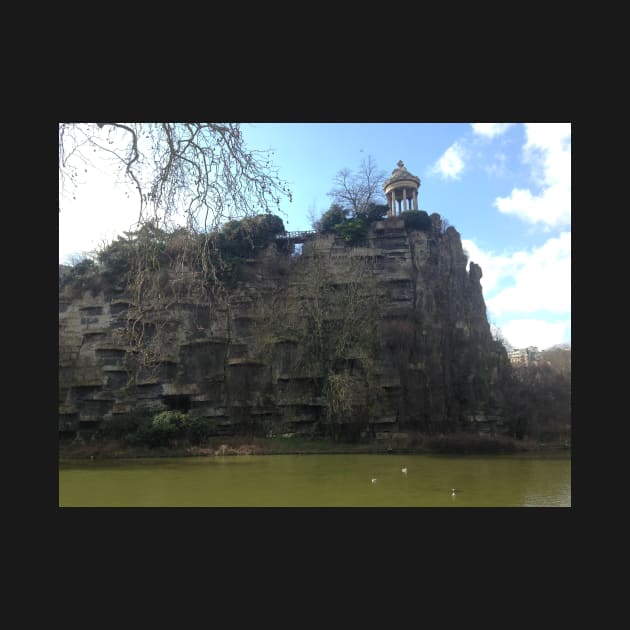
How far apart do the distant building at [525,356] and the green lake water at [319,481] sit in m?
12.1

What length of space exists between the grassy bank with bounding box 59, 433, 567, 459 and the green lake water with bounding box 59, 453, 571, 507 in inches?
32.8

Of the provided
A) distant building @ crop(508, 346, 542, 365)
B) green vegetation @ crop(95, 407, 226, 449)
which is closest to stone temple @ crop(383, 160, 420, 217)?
distant building @ crop(508, 346, 542, 365)

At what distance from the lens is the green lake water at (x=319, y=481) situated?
9.55m

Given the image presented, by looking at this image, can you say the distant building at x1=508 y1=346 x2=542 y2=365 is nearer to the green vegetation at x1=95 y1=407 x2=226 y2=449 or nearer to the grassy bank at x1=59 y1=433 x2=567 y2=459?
the grassy bank at x1=59 y1=433 x2=567 y2=459

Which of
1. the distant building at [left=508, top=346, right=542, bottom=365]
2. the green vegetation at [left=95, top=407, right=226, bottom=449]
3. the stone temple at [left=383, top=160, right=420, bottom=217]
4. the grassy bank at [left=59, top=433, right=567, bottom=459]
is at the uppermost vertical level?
the stone temple at [left=383, top=160, right=420, bottom=217]

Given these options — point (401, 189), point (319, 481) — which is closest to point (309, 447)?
point (319, 481)

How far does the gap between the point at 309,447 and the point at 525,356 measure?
17558mm

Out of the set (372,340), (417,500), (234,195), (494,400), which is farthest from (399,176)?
(234,195)

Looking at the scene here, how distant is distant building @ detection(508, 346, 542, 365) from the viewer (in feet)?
96.1

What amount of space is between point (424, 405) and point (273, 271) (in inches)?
406

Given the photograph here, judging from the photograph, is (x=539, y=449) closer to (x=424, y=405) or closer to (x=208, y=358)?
(x=424, y=405)

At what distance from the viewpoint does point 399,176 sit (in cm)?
2848

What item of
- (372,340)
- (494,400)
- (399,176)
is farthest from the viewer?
(399,176)

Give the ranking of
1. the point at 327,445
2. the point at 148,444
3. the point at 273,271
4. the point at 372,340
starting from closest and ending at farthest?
the point at 148,444 < the point at 327,445 < the point at 372,340 < the point at 273,271
